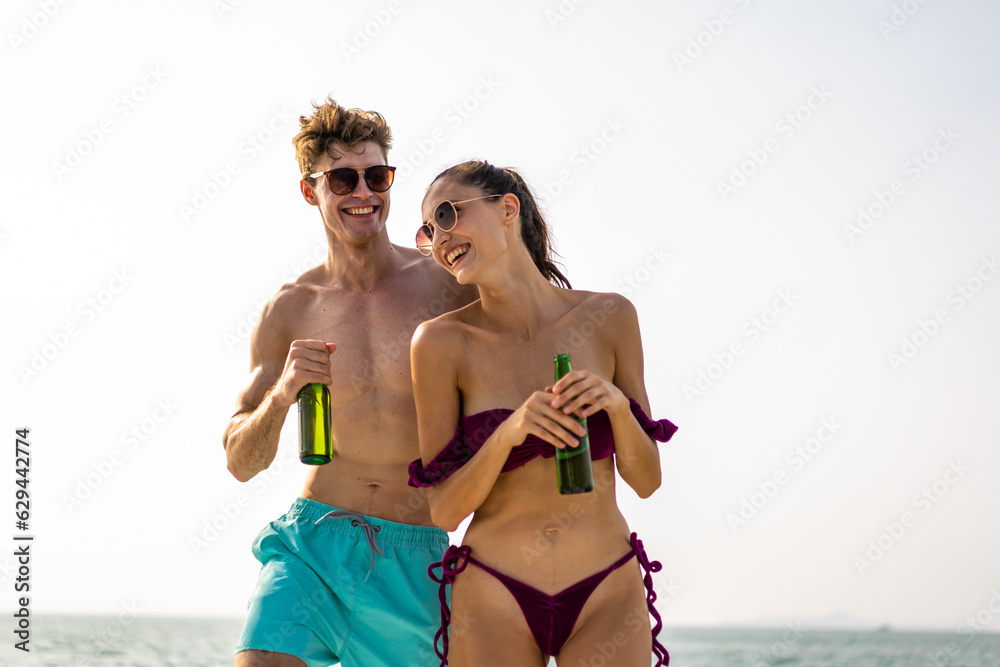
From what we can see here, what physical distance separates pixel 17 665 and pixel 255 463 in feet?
82.4

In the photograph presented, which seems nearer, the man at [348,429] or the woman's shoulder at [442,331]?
the woman's shoulder at [442,331]

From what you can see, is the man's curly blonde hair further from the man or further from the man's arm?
the man's arm

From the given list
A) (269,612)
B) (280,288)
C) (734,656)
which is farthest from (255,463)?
(734,656)

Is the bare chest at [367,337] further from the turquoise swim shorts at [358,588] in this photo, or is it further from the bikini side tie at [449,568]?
the bikini side tie at [449,568]

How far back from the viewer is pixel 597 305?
12.4 ft

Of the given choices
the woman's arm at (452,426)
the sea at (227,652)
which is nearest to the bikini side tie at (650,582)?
the woman's arm at (452,426)

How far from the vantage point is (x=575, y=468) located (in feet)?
10.6

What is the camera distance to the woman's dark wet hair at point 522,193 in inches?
149

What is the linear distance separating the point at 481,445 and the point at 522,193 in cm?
106

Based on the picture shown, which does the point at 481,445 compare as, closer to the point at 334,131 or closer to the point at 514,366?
the point at 514,366

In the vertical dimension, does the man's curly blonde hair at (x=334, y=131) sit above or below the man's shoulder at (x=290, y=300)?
above

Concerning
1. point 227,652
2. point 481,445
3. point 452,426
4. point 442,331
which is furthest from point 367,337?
point 227,652

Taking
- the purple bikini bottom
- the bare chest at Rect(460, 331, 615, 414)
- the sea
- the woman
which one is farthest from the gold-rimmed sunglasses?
the sea

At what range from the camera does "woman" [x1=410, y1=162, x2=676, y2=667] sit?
3.31 meters
